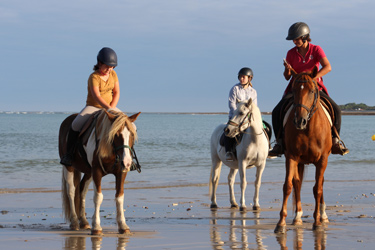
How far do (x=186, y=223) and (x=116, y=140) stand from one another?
216 cm

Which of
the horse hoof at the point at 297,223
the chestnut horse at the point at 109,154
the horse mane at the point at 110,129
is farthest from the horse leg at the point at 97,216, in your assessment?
the horse hoof at the point at 297,223

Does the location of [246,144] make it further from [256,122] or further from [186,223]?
[186,223]

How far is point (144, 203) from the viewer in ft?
40.7

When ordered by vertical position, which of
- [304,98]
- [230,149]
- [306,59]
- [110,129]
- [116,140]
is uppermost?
[306,59]

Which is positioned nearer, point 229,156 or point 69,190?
point 69,190

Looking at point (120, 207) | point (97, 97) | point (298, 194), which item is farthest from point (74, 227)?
point (298, 194)

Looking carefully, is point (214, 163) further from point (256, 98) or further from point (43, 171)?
point (43, 171)

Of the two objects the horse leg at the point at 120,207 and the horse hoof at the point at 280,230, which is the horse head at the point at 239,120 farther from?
the horse leg at the point at 120,207

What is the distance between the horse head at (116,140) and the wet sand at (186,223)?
3.38ft

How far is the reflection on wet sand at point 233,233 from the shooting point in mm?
7267

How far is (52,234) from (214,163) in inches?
201

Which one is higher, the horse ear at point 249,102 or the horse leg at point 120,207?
the horse ear at point 249,102

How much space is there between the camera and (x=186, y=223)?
370 inches

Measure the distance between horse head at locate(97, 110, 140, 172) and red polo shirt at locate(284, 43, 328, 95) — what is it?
264 centimetres
